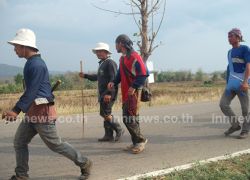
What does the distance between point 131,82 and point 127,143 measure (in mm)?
1463

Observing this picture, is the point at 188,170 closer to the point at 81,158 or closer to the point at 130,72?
the point at 81,158

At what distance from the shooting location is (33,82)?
5.21 m

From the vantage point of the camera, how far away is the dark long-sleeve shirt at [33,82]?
17.0 ft

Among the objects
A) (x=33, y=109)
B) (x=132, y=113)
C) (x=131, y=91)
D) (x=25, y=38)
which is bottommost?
(x=132, y=113)

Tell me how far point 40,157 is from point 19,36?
2.39 meters

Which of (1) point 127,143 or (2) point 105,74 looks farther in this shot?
(1) point 127,143

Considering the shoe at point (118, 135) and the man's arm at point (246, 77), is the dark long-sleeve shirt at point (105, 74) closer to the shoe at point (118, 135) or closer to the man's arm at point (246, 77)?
the shoe at point (118, 135)

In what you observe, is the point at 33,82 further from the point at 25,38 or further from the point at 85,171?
the point at 85,171

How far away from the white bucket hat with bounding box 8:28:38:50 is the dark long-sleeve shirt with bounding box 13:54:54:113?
17 cm

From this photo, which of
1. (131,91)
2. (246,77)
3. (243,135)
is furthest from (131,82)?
(243,135)

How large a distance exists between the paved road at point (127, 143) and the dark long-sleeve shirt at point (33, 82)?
1154 millimetres

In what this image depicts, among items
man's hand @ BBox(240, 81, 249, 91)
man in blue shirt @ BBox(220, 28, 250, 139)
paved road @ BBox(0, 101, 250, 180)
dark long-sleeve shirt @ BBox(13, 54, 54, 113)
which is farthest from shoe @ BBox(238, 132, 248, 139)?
dark long-sleeve shirt @ BBox(13, 54, 54, 113)

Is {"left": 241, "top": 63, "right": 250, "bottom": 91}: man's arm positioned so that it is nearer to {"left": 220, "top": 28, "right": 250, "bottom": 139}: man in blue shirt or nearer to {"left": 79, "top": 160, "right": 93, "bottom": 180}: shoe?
{"left": 220, "top": 28, "right": 250, "bottom": 139}: man in blue shirt

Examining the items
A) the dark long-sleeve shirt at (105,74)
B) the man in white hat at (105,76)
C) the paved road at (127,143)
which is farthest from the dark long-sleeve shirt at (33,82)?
the dark long-sleeve shirt at (105,74)
